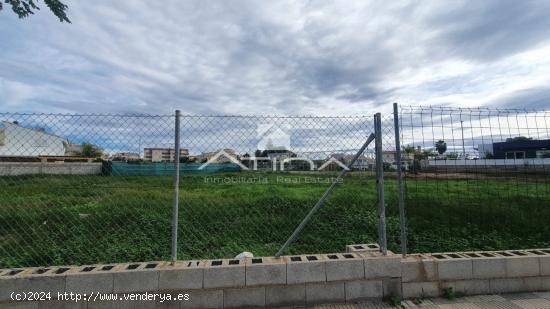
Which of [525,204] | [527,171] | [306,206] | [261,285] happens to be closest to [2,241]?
[261,285]

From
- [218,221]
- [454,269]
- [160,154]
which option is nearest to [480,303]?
[454,269]

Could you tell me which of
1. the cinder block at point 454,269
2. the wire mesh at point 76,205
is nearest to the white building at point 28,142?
the wire mesh at point 76,205

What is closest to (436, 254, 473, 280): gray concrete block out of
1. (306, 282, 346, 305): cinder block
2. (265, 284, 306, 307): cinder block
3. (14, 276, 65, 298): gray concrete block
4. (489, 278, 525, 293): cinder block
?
(489, 278, 525, 293): cinder block

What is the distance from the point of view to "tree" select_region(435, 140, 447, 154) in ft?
11.8

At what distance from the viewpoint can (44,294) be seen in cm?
245

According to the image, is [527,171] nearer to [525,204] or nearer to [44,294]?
[525,204]

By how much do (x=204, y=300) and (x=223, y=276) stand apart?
0.28 m

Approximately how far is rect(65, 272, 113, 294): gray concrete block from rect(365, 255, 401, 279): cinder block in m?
2.40

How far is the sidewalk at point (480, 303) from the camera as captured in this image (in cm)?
259

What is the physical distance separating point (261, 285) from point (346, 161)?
65.9 inches

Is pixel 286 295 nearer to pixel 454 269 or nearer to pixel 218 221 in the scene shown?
pixel 454 269

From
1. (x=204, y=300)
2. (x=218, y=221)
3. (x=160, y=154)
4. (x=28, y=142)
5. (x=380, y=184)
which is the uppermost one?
(x=28, y=142)

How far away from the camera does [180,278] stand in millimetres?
2521

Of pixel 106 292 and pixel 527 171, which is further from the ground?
pixel 527 171
